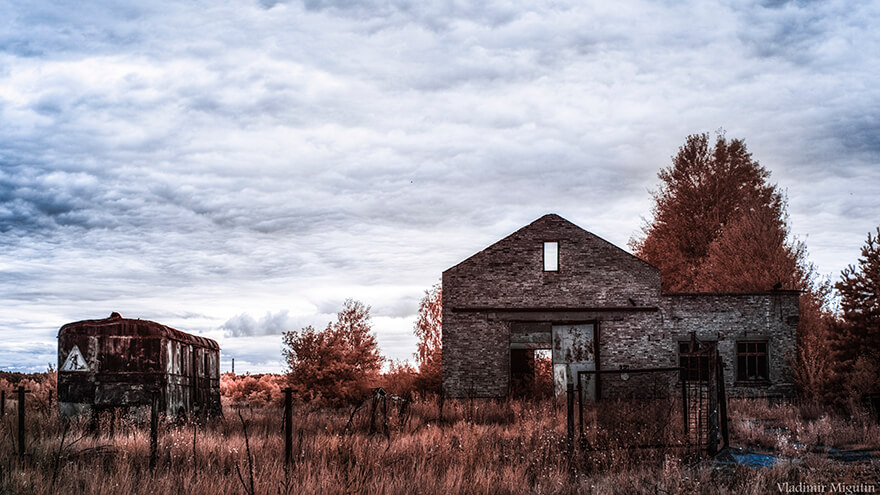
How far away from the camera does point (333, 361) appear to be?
25.1 meters

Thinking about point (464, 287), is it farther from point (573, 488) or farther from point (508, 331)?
point (573, 488)

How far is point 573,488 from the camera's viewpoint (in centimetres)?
990

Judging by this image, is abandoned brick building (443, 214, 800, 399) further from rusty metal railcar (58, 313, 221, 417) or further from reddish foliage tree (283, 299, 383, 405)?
rusty metal railcar (58, 313, 221, 417)

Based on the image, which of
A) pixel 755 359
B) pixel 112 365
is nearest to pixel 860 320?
pixel 755 359

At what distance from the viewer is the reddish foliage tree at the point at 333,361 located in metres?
25.0

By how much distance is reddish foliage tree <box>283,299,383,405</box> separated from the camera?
25016 millimetres

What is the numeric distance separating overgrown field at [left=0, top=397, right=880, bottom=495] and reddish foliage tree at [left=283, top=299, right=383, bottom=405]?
743 cm

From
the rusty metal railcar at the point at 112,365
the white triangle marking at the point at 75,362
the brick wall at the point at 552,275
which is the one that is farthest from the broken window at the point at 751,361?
the white triangle marking at the point at 75,362

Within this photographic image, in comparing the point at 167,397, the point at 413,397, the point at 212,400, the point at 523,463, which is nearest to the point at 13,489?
the point at 523,463

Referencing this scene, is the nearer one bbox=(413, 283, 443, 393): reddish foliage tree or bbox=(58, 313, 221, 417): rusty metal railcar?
bbox=(58, 313, 221, 417): rusty metal railcar

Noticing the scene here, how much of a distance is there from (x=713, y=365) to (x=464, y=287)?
1227 centimetres

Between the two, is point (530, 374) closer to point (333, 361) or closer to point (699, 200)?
point (333, 361)

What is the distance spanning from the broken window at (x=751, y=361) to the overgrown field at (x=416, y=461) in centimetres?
663
